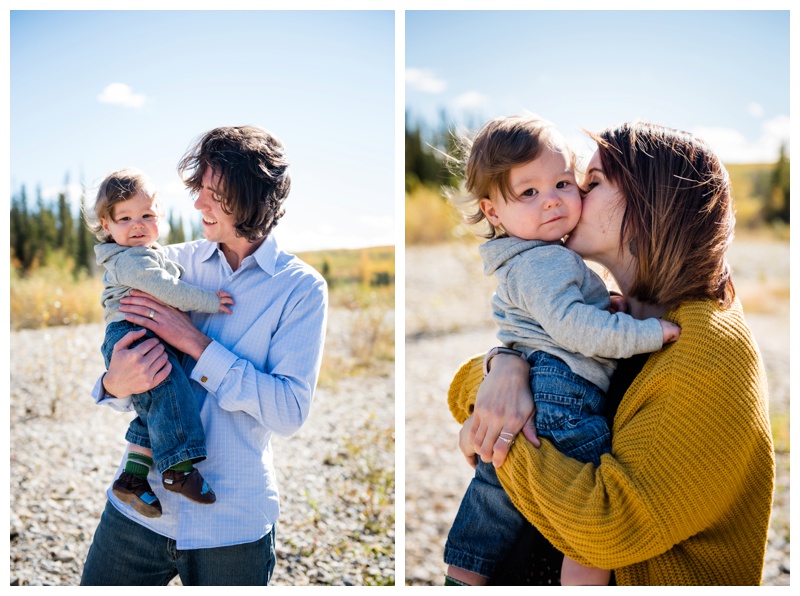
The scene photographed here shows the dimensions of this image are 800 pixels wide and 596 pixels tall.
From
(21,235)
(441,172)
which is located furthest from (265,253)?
(441,172)

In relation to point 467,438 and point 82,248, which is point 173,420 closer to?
point 467,438

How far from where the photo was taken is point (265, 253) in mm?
2129

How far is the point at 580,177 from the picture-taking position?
2.08 meters

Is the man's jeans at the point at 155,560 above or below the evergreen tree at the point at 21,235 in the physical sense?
below

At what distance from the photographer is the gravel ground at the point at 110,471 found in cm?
398

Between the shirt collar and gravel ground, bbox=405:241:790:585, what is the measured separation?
8.98 ft

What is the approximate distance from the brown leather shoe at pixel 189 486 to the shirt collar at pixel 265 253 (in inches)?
25.2

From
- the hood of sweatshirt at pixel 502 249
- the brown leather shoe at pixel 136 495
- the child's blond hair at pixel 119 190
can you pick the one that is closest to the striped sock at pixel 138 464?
the brown leather shoe at pixel 136 495

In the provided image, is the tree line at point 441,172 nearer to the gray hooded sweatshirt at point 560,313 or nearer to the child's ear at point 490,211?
the child's ear at point 490,211

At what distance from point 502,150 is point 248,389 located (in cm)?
100

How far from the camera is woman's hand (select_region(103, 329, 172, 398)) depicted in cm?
196

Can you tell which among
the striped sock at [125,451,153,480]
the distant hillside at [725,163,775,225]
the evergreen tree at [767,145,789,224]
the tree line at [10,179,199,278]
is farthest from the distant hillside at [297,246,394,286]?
the evergreen tree at [767,145,789,224]

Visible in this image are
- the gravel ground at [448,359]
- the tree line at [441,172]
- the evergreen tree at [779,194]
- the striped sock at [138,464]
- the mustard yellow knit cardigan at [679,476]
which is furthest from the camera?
the evergreen tree at [779,194]
